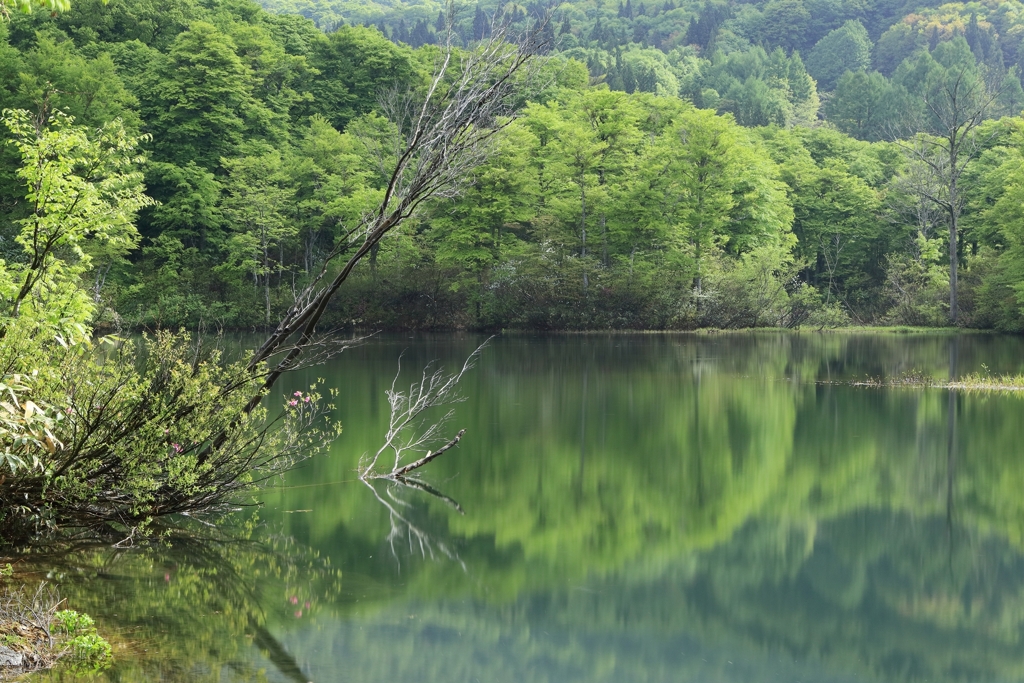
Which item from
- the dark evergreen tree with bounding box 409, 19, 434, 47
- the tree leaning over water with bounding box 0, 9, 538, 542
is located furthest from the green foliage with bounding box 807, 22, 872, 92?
the tree leaning over water with bounding box 0, 9, 538, 542

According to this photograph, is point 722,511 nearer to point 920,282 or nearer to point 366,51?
point 920,282

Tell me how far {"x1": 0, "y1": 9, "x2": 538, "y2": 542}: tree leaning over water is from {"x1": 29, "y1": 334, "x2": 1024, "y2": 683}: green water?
61cm

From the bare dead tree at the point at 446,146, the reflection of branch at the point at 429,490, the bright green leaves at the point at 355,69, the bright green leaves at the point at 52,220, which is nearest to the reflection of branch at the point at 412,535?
the reflection of branch at the point at 429,490

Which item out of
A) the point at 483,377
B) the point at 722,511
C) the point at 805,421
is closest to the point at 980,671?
the point at 722,511

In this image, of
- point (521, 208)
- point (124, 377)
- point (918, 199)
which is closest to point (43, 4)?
point (124, 377)

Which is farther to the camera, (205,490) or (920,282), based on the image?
(920,282)

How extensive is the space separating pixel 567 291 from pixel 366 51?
75.0 ft

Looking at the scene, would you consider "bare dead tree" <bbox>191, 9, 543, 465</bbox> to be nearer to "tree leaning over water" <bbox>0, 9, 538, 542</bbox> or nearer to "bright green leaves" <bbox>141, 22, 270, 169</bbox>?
"tree leaning over water" <bbox>0, 9, 538, 542</bbox>

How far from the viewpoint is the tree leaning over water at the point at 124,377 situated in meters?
8.55

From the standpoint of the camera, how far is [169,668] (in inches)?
268

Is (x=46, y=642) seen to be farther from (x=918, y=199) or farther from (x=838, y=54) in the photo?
(x=838, y=54)

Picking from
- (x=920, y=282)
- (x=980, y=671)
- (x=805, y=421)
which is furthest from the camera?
(x=920, y=282)

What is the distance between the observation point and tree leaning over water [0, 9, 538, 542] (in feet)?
28.0

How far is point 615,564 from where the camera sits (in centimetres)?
1025
